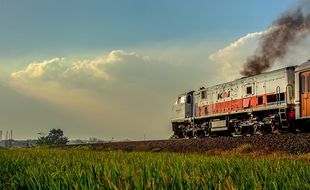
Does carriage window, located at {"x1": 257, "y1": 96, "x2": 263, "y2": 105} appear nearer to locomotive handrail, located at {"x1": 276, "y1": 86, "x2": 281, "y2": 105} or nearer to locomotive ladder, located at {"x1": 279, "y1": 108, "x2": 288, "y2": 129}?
locomotive handrail, located at {"x1": 276, "y1": 86, "x2": 281, "y2": 105}

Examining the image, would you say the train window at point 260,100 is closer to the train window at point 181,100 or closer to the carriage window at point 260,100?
the carriage window at point 260,100

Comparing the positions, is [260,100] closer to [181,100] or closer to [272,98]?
[272,98]

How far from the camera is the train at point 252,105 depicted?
2628 cm

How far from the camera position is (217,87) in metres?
35.2

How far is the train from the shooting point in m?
26.3

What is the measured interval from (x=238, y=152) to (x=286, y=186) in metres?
17.0

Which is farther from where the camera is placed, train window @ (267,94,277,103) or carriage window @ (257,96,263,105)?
carriage window @ (257,96,263,105)

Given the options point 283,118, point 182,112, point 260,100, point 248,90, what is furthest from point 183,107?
point 283,118

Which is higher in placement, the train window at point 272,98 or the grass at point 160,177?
the train window at point 272,98

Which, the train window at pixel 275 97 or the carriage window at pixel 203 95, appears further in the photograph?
the carriage window at pixel 203 95

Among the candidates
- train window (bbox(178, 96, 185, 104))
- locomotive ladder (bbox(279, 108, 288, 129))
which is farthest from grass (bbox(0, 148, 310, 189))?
train window (bbox(178, 96, 185, 104))

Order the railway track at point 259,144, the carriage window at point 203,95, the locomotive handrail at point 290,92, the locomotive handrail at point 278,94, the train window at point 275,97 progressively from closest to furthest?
the railway track at point 259,144
the locomotive handrail at point 290,92
the train window at point 275,97
the locomotive handrail at point 278,94
the carriage window at point 203,95

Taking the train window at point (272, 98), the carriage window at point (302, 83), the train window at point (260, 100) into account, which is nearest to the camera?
the carriage window at point (302, 83)

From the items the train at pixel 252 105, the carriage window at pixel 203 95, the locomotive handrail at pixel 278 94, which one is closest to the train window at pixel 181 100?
the train at pixel 252 105
